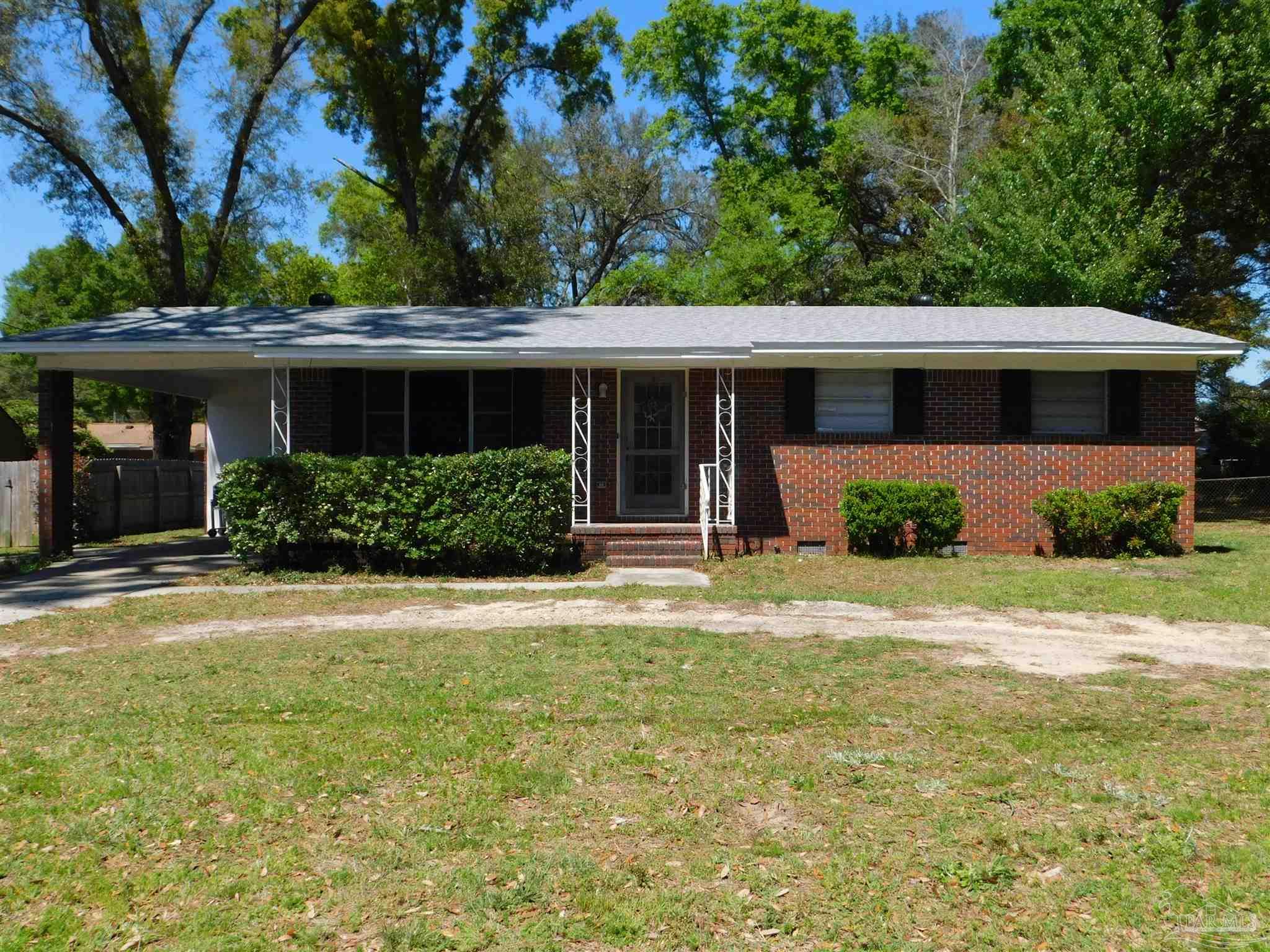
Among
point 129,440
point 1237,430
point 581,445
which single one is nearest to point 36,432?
point 129,440

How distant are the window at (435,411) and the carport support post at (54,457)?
4.26 metres

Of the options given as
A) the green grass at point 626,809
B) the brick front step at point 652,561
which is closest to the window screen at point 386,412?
the brick front step at point 652,561

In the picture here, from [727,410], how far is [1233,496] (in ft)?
53.6

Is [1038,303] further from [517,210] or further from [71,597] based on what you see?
[71,597]

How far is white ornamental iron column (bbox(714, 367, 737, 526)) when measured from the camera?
523 inches

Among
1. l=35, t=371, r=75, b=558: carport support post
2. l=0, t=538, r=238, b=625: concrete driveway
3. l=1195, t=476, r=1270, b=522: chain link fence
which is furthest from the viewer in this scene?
l=1195, t=476, r=1270, b=522: chain link fence

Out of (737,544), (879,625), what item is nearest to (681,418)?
(737,544)

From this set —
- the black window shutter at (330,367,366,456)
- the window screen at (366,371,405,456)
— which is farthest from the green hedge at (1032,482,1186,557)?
the black window shutter at (330,367,366,456)

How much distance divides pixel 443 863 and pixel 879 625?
5.74m

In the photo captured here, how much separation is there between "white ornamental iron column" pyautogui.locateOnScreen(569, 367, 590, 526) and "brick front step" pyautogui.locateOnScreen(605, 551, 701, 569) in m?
0.92

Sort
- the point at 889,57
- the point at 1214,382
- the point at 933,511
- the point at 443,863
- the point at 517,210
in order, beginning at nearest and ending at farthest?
the point at 443,863 → the point at 933,511 → the point at 1214,382 → the point at 517,210 → the point at 889,57

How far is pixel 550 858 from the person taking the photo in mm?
3998

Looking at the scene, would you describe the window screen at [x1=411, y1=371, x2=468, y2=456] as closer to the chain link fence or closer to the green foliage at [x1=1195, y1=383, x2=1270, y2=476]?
the chain link fence

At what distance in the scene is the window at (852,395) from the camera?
13.9 metres
